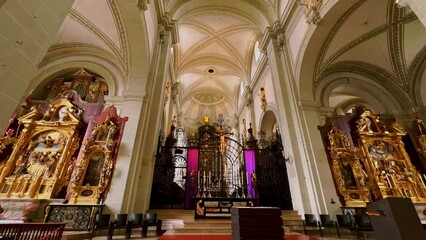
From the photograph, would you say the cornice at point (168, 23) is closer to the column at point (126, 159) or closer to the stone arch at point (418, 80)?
the column at point (126, 159)

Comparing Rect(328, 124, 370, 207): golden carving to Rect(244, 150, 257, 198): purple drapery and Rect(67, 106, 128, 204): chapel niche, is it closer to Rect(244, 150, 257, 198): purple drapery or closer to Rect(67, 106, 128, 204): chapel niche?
Rect(244, 150, 257, 198): purple drapery

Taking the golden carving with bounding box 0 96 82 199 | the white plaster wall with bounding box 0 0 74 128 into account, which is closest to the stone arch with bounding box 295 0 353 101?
the white plaster wall with bounding box 0 0 74 128

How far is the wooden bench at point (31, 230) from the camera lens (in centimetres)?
334

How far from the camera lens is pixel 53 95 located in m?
7.66

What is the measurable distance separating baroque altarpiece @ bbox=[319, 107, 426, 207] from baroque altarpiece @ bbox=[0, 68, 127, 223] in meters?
6.88

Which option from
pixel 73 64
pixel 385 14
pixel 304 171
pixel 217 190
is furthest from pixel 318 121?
pixel 73 64

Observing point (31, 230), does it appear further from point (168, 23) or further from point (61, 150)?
→ point (168, 23)

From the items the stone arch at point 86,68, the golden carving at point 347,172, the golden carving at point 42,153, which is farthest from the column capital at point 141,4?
the golden carving at point 347,172

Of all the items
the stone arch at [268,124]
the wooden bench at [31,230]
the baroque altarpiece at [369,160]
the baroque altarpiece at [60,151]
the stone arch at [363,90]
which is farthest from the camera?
the stone arch at [268,124]

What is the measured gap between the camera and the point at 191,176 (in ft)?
25.9

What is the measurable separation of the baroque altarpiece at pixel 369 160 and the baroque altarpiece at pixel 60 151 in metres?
6.88

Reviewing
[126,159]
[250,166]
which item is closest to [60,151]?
[126,159]

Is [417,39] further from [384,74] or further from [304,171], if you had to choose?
[304,171]

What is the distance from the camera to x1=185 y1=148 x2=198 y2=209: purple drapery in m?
7.68
